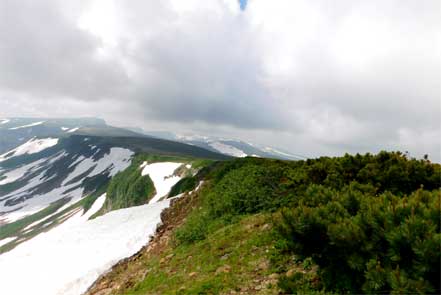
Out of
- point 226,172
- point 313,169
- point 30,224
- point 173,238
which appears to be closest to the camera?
point 313,169

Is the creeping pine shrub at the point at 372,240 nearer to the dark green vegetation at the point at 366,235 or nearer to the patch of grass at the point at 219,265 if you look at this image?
the dark green vegetation at the point at 366,235

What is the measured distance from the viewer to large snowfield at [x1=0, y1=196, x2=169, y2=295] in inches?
791

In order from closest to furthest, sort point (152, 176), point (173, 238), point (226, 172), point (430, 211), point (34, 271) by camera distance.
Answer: point (430, 211) → point (173, 238) → point (34, 271) → point (226, 172) → point (152, 176)

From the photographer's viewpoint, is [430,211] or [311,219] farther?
[311,219]

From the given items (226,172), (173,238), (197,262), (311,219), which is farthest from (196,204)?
(311,219)

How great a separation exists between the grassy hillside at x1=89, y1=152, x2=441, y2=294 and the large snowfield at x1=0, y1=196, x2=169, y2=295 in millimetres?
1717

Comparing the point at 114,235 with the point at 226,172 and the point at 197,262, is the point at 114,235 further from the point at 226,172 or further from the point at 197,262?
the point at 197,262

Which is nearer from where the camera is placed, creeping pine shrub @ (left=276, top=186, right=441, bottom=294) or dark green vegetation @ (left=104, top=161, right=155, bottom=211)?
creeping pine shrub @ (left=276, top=186, right=441, bottom=294)

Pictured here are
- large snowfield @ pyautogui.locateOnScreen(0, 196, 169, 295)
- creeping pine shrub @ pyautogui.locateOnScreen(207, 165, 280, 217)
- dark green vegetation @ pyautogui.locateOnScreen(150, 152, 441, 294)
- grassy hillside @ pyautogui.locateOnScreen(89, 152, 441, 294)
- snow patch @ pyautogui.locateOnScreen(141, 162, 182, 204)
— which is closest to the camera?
dark green vegetation @ pyautogui.locateOnScreen(150, 152, 441, 294)

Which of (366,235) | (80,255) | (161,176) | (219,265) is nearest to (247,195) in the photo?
(219,265)

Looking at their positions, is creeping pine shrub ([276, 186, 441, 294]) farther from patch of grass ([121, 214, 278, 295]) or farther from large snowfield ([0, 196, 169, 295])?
large snowfield ([0, 196, 169, 295])

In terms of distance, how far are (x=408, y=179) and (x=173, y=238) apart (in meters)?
13.3

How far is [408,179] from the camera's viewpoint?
44.5ft

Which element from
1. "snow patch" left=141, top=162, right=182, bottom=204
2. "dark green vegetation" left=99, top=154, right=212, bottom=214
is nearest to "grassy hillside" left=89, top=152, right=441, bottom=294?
"dark green vegetation" left=99, top=154, right=212, bottom=214
